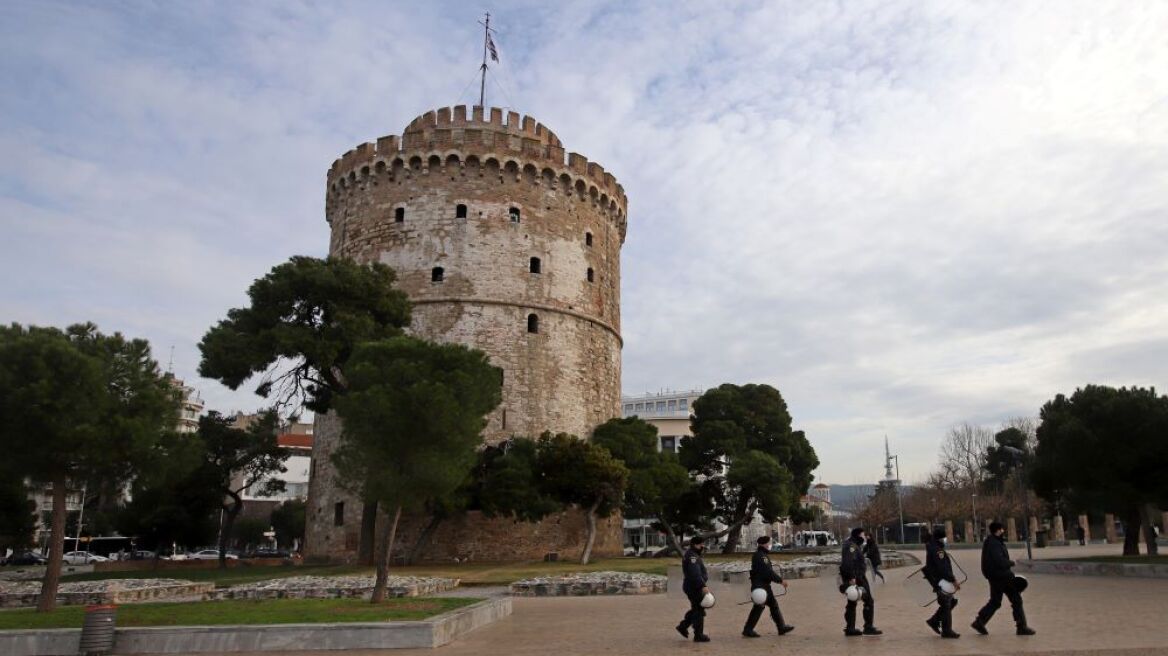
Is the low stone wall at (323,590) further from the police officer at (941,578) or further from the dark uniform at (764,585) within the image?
the police officer at (941,578)

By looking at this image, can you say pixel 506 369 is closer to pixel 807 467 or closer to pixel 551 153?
pixel 551 153

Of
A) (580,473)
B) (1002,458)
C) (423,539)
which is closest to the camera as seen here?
(580,473)

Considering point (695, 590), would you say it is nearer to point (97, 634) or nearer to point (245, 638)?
point (245, 638)

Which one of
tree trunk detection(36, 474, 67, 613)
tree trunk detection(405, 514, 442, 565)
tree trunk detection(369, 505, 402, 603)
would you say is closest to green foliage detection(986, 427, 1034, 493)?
tree trunk detection(405, 514, 442, 565)

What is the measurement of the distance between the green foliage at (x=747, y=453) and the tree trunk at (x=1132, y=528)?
11.4m

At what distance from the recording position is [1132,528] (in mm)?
22297

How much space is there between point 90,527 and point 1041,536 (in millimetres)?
58201

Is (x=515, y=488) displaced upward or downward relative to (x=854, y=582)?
upward

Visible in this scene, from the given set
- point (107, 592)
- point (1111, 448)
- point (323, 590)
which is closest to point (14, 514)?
point (107, 592)

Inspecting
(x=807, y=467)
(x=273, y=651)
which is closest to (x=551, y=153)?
(x=807, y=467)

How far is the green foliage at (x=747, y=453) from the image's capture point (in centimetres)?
3173

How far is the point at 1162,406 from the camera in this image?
804 inches

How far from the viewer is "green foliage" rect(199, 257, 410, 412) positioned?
2317cm

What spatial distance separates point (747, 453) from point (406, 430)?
20.9 meters
